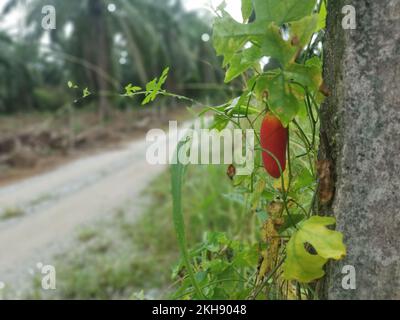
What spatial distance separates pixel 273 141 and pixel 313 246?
108mm

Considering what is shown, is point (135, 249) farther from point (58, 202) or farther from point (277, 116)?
point (277, 116)

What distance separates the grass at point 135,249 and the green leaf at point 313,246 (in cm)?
135

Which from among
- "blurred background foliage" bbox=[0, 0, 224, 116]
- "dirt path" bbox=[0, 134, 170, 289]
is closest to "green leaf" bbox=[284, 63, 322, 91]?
"dirt path" bbox=[0, 134, 170, 289]

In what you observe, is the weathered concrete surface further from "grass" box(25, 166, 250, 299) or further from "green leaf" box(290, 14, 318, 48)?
"grass" box(25, 166, 250, 299)

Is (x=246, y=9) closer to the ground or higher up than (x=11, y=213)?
higher up

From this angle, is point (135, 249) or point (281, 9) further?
point (135, 249)

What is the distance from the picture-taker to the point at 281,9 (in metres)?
0.43

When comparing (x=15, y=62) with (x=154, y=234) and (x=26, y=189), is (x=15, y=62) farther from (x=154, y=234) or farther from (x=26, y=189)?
(x=154, y=234)

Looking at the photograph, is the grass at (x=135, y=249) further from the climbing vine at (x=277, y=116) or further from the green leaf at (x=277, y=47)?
the green leaf at (x=277, y=47)

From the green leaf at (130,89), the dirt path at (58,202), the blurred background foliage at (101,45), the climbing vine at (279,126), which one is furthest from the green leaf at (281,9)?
the blurred background foliage at (101,45)

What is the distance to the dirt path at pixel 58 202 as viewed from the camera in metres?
2.82

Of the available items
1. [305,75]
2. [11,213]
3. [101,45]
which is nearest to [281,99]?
[305,75]

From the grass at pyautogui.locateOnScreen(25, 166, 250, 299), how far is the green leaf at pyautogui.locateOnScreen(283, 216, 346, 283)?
135 centimetres

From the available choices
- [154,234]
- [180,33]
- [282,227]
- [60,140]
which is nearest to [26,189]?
[154,234]
